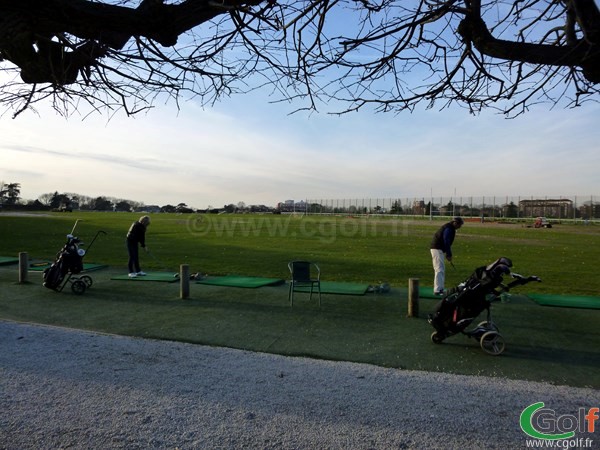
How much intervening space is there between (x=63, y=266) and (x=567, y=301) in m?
11.8

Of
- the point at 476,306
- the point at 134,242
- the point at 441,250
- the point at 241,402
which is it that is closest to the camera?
the point at 241,402

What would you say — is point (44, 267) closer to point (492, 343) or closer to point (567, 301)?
point (492, 343)

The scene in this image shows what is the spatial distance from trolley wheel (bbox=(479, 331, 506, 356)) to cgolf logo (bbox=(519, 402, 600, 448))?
1.81 m

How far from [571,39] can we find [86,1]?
12.5ft

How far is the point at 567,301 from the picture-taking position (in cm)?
1008

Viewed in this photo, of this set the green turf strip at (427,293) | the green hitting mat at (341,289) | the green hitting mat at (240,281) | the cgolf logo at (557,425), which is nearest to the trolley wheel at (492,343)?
the cgolf logo at (557,425)

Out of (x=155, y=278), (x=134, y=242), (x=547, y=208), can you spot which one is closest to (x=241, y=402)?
(x=155, y=278)

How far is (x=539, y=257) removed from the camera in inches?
798

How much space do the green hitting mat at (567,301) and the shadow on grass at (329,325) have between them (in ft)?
1.06

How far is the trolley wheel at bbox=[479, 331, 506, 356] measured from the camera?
6582 mm

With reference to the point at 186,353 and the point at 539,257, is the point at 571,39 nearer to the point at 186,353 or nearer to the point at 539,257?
the point at 186,353

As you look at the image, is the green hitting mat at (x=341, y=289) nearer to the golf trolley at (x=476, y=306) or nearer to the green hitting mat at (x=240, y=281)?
the green hitting mat at (x=240, y=281)

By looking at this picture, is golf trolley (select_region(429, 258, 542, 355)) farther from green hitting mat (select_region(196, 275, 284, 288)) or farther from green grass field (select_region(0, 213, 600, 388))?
green hitting mat (select_region(196, 275, 284, 288))

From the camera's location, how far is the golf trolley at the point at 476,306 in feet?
→ 21.4
